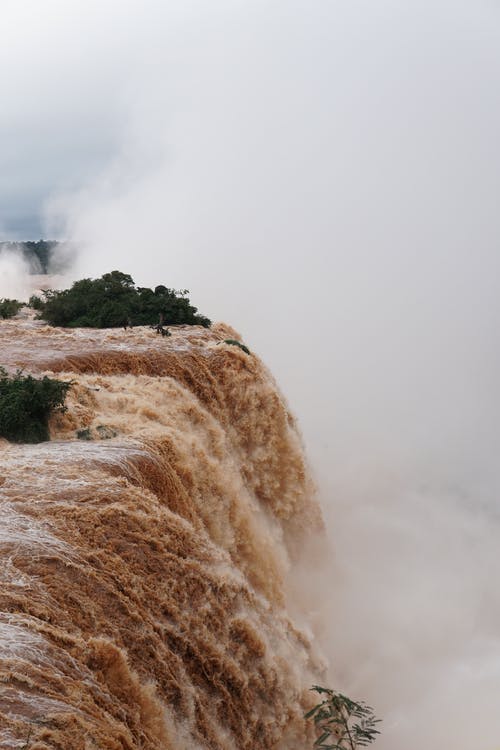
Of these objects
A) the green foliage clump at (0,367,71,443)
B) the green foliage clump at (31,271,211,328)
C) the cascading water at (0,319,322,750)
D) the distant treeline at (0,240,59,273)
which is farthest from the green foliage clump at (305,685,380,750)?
the distant treeline at (0,240,59,273)

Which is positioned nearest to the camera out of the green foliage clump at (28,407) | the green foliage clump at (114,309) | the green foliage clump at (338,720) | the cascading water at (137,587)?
the cascading water at (137,587)

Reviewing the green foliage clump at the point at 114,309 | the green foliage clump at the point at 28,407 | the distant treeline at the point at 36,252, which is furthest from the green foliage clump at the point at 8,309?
the distant treeline at the point at 36,252

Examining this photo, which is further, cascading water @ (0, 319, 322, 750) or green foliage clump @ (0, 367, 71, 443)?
green foliage clump @ (0, 367, 71, 443)

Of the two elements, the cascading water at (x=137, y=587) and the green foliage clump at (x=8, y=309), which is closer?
the cascading water at (x=137, y=587)

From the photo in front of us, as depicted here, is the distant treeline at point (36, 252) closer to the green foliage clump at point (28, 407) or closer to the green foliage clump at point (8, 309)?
the green foliage clump at point (8, 309)

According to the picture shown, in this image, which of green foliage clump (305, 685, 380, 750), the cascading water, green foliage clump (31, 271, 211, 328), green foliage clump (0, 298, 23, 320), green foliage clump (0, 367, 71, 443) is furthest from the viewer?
green foliage clump (0, 298, 23, 320)

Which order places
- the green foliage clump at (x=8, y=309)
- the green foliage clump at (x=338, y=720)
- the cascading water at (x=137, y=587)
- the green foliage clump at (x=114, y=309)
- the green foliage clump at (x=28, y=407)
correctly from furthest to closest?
the green foliage clump at (x=8, y=309) → the green foliage clump at (x=114, y=309) → the green foliage clump at (x=28, y=407) → the green foliage clump at (x=338, y=720) → the cascading water at (x=137, y=587)

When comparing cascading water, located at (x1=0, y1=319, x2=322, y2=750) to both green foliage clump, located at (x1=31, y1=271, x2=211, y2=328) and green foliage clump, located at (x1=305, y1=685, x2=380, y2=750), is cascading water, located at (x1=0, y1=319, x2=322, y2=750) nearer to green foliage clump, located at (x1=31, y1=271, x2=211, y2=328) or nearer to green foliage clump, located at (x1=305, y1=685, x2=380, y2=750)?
green foliage clump, located at (x1=305, y1=685, x2=380, y2=750)
